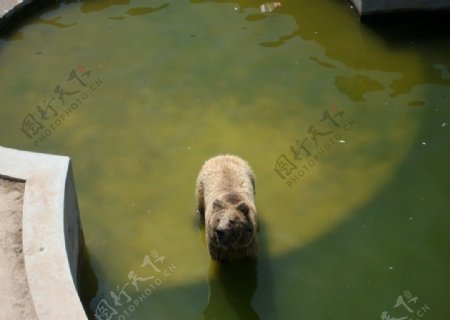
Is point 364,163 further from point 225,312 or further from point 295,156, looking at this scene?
point 225,312

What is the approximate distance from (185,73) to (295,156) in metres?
2.04

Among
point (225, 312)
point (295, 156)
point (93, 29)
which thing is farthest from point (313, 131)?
point (93, 29)

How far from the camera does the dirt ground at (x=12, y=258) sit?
Result: 17.4ft

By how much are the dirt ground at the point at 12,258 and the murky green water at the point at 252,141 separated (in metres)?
0.95

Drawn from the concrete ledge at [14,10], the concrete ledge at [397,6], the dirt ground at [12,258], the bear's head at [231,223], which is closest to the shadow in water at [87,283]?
the dirt ground at [12,258]

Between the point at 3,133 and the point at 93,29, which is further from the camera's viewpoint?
the point at 93,29

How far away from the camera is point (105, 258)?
666 cm

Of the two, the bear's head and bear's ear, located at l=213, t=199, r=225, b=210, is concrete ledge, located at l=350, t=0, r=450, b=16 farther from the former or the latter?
bear's ear, located at l=213, t=199, r=225, b=210

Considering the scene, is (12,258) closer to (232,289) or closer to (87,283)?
(87,283)

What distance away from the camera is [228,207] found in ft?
19.7

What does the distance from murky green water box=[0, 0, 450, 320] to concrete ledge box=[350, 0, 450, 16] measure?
0.22 meters

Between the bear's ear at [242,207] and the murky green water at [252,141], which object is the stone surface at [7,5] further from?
the bear's ear at [242,207]

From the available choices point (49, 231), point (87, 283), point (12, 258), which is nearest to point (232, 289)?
point (87, 283)

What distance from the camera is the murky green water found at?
6.41m
